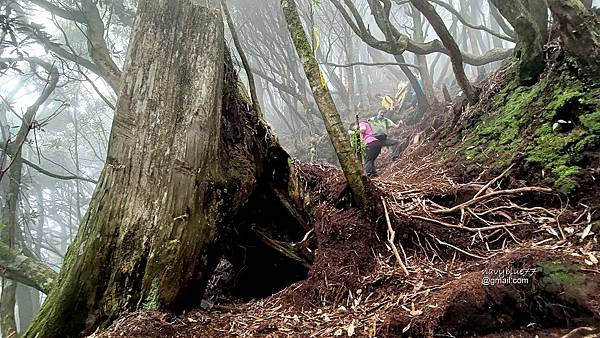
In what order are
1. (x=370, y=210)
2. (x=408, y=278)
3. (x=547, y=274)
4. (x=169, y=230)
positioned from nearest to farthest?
(x=547, y=274) → (x=169, y=230) → (x=408, y=278) → (x=370, y=210)

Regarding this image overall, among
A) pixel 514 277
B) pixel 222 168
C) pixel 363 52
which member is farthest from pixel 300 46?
pixel 363 52

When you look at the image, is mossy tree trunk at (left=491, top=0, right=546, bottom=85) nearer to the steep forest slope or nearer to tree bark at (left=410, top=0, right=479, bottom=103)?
the steep forest slope

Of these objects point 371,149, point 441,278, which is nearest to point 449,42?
point 371,149

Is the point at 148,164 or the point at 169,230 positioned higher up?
the point at 148,164

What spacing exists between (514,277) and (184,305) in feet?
5.92

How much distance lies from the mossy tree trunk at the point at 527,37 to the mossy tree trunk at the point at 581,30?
85 cm

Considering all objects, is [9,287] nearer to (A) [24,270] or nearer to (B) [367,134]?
(A) [24,270]

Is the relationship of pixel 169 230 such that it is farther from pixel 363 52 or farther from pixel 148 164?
pixel 363 52

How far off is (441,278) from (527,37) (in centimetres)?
318

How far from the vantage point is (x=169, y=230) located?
7.49 ft

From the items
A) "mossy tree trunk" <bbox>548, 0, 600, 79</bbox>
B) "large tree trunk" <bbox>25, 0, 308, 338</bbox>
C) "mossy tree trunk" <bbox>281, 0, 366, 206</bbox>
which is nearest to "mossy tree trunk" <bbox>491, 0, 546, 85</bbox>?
"mossy tree trunk" <bbox>548, 0, 600, 79</bbox>

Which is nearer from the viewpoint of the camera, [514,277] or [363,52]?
[514,277]

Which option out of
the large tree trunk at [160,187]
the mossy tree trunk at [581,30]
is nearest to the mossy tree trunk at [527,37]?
the mossy tree trunk at [581,30]

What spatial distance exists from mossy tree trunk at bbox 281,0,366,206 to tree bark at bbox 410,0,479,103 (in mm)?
3129
